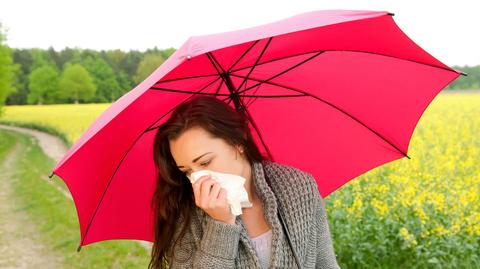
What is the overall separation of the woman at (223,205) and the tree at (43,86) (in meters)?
56.7

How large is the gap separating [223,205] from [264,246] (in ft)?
1.06

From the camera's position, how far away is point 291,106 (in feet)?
8.51

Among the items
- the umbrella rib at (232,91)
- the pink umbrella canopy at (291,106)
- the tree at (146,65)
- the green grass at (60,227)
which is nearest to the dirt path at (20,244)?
the green grass at (60,227)

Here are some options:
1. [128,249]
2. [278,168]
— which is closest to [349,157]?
[278,168]

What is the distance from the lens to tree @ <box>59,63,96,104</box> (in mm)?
60375

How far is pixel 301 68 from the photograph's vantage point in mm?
2439

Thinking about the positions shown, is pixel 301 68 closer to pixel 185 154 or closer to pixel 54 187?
pixel 185 154

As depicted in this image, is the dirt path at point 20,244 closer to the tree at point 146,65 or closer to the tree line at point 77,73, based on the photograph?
the tree at point 146,65

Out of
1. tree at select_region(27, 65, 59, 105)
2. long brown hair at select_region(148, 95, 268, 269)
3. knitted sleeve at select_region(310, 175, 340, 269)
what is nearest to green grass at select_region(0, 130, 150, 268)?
long brown hair at select_region(148, 95, 268, 269)

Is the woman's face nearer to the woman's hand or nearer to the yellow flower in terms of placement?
the woman's hand

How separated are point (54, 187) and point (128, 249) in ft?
14.4

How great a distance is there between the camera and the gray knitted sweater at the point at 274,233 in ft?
6.10

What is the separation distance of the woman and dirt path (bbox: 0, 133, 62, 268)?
13.4 feet

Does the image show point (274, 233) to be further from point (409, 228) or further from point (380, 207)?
point (409, 228)
